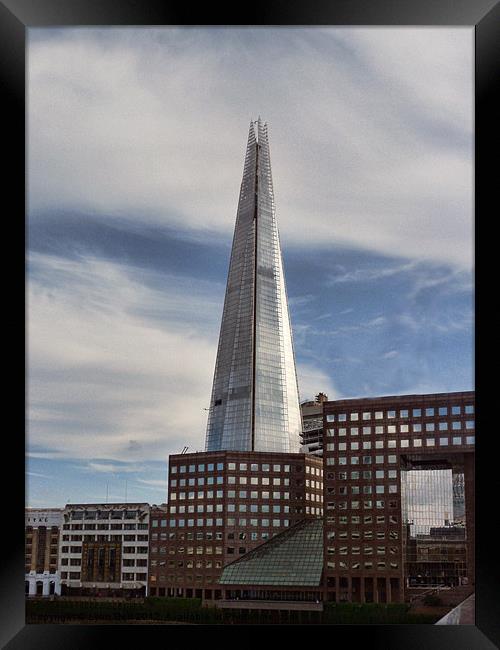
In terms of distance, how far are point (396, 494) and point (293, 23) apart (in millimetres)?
28867

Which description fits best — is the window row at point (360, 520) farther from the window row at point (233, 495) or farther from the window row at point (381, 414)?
the window row at point (233, 495)

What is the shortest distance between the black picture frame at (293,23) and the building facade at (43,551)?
34.5 metres

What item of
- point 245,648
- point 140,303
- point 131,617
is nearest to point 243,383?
point 140,303

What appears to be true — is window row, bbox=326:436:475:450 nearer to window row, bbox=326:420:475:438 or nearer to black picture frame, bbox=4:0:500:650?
window row, bbox=326:420:475:438

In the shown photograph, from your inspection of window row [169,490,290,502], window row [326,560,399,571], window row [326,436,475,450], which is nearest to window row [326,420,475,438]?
window row [326,436,475,450]

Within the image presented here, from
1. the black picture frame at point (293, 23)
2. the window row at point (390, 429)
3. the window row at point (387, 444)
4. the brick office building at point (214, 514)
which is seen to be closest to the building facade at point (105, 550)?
the brick office building at point (214, 514)

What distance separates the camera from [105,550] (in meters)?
35.4

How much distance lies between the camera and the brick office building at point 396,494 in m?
30.2

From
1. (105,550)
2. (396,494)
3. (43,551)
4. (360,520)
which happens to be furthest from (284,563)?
(43,551)

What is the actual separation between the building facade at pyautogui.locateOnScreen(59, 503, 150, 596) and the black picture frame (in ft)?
A: 106

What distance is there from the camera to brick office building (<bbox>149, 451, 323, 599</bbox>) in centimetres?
3391

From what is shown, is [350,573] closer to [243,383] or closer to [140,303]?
[243,383]

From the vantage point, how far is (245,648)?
3250 millimetres

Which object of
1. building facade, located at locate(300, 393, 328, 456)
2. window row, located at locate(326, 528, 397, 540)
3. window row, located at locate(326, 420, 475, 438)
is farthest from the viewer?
building facade, located at locate(300, 393, 328, 456)
